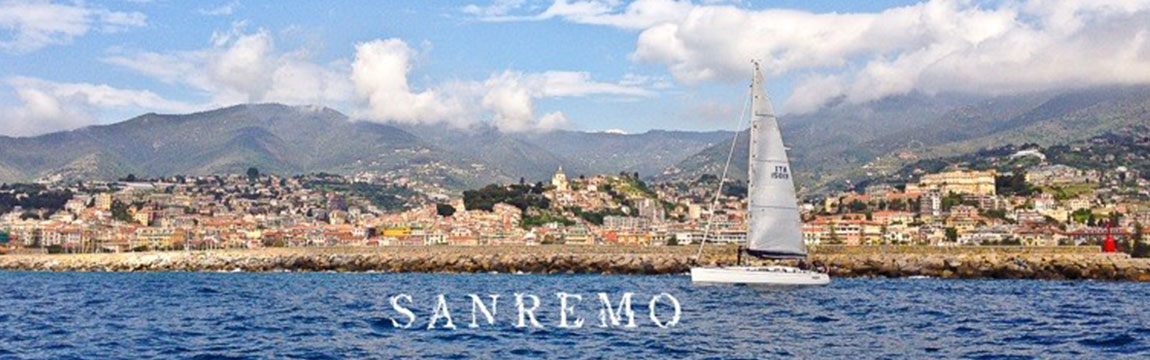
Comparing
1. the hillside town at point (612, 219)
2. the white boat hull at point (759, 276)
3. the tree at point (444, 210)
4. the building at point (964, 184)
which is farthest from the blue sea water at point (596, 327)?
the building at point (964, 184)

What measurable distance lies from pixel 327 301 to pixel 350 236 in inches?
3967

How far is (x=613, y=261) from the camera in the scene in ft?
217

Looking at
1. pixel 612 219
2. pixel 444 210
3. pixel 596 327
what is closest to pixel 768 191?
pixel 596 327

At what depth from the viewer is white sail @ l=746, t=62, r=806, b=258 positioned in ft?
152

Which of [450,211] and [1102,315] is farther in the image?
[450,211]

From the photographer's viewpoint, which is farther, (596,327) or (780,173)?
(780,173)

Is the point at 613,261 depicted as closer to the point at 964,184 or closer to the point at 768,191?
the point at 768,191

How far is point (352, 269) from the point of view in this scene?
7344 cm

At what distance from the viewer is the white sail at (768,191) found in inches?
1820

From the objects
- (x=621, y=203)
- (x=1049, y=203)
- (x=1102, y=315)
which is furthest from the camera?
(x=621, y=203)

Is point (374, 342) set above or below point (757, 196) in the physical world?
below

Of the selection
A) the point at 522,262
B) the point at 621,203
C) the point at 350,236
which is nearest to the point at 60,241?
the point at 350,236

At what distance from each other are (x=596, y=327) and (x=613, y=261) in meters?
41.2

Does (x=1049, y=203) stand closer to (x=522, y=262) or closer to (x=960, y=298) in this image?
(x=522, y=262)
